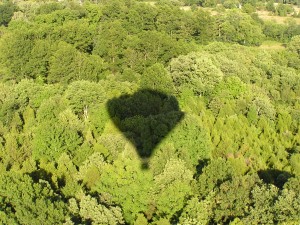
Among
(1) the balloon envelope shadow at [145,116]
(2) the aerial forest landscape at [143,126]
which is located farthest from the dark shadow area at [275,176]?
(1) the balloon envelope shadow at [145,116]

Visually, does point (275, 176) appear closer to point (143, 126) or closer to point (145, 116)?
point (143, 126)

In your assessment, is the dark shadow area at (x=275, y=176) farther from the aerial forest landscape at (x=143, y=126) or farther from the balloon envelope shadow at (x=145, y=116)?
the balloon envelope shadow at (x=145, y=116)

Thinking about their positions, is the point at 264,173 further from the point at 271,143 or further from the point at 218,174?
the point at 271,143

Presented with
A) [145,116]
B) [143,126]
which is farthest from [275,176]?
[145,116]

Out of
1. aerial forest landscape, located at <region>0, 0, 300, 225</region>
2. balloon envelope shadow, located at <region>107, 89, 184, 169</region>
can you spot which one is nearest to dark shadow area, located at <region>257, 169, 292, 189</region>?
aerial forest landscape, located at <region>0, 0, 300, 225</region>

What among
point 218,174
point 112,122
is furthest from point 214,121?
point 218,174
